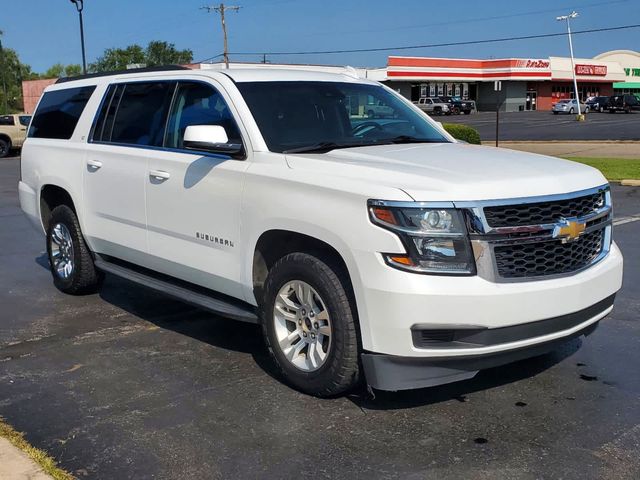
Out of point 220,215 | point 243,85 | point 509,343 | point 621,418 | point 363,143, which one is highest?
point 243,85

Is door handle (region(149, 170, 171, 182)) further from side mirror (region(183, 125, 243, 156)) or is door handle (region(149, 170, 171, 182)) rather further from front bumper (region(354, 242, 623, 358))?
front bumper (region(354, 242, 623, 358))

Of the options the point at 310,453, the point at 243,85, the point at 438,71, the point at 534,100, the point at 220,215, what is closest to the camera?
the point at 310,453

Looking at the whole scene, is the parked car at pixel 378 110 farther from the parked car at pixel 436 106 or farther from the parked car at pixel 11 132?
the parked car at pixel 436 106

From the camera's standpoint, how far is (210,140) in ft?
15.1

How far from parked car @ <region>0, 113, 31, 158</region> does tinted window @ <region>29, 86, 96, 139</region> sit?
24.2m

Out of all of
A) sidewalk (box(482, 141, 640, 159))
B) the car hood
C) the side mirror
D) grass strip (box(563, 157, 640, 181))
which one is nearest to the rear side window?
sidewalk (box(482, 141, 640, 159))

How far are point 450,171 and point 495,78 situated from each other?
8210 centimetres

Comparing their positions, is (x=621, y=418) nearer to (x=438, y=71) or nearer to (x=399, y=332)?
(x=399, y=332)

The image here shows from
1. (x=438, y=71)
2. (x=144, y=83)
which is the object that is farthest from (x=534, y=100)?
(x=144, y=83)

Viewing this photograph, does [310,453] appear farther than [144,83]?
No

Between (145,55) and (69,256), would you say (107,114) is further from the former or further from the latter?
(145,55)

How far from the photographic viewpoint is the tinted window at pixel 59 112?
6.73m

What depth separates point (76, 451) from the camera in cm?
379

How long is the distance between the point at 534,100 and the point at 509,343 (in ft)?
294
